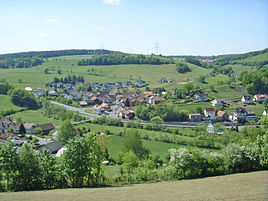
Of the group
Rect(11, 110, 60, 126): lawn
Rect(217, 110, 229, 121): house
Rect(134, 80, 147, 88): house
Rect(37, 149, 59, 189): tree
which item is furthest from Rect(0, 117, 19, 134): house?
Rect(134, 80, 147, 88): house

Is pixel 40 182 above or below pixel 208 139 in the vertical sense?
above

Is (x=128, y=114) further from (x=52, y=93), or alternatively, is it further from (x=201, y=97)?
(x=52, y=93)

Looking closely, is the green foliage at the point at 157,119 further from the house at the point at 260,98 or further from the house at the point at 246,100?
the house at the point at 260,98

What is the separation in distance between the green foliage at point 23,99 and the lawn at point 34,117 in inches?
199

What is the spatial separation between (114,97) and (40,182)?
230ft

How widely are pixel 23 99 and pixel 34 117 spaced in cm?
1491

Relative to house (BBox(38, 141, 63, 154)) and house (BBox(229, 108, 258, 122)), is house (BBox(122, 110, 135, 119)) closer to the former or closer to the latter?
house (BBox(229, 108, 258, 122))

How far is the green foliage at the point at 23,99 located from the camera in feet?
244

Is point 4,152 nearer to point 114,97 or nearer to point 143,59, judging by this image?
point 114,97

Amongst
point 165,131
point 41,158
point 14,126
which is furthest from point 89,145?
point 14,126

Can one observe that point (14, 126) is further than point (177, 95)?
No

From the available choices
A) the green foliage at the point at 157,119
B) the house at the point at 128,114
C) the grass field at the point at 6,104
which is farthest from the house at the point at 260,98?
the grass field at the point at 6,104

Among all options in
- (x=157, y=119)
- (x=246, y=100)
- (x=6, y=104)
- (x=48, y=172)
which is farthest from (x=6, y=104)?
(x=246, y=100)

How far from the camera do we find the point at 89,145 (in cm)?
2144
